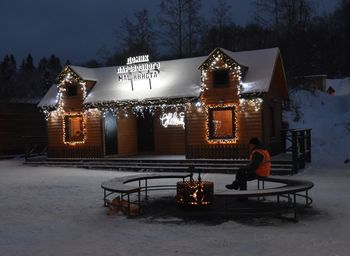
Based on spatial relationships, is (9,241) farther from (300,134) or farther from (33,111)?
(33,111)

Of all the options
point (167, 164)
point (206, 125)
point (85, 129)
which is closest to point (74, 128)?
point (85, 129)

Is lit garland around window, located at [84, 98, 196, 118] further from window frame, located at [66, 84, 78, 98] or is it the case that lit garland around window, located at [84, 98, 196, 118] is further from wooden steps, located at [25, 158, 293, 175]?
wooden steps, located at [25, 158, 293, 175]

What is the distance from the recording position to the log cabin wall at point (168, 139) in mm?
23453

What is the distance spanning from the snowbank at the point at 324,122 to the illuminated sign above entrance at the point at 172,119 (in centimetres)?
670

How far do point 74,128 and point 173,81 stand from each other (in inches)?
247

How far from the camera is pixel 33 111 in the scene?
98.2 feet

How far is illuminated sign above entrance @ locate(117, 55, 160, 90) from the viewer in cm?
2252

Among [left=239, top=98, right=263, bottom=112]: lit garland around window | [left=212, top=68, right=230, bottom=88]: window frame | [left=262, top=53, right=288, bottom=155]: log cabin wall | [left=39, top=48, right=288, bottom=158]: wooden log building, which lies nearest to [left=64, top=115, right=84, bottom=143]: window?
[left=39, top=48, right=288, bottom=158]: wooden log building

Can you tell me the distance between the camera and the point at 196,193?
Result: 9.67 m

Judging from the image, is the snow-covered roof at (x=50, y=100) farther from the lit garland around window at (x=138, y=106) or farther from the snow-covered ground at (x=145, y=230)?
the snow-covered ground at (x=145, y=230)

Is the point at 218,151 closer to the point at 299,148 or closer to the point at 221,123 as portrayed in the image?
the point at 221,123

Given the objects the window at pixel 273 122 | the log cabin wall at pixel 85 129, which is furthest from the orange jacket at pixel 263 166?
the log cabin wall at pixel 85 129

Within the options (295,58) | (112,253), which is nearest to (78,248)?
(112,253)

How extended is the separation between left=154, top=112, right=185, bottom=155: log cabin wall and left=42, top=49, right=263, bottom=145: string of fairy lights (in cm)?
89
